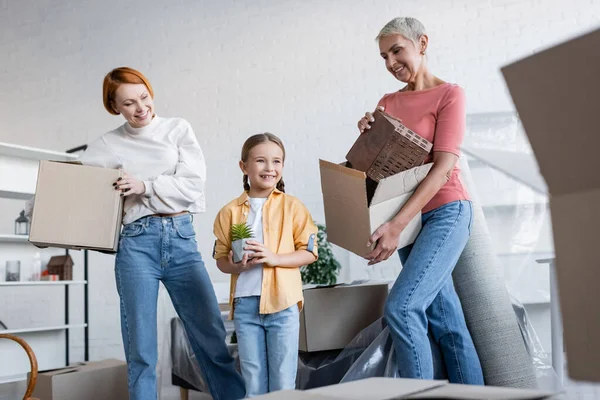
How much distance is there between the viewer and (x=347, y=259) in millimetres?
4496

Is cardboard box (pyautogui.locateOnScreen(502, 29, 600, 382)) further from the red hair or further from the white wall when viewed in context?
the white wall

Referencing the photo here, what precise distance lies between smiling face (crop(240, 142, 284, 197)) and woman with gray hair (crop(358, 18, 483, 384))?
380 mm

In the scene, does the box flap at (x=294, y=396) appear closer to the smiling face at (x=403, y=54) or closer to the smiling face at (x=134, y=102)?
the smiling face at (x=403, y=54)

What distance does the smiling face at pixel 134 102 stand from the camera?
2156mm

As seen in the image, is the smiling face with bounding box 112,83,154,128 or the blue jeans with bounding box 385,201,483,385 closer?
the blue jeans with bounding box 385,201,483,385

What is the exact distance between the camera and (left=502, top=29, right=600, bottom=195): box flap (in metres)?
0.63

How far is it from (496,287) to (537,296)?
7.28ft

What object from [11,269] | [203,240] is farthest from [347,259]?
[11,269]

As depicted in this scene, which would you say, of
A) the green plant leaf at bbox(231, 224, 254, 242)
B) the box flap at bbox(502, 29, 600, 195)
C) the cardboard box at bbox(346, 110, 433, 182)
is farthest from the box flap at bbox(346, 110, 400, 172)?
the box flap at bbox(502, 29, 600, 195)

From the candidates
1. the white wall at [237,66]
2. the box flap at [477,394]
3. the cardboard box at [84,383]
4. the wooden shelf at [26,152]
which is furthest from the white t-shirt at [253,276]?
the white wall at [237,66]

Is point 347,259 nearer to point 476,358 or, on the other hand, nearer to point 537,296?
point 537,296

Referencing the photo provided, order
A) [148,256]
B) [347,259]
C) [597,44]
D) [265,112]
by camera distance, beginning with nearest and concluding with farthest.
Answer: [597,44] < [148,256] < [347,259] < [265,112]

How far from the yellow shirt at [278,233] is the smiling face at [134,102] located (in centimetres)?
44

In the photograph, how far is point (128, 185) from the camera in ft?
6.72
